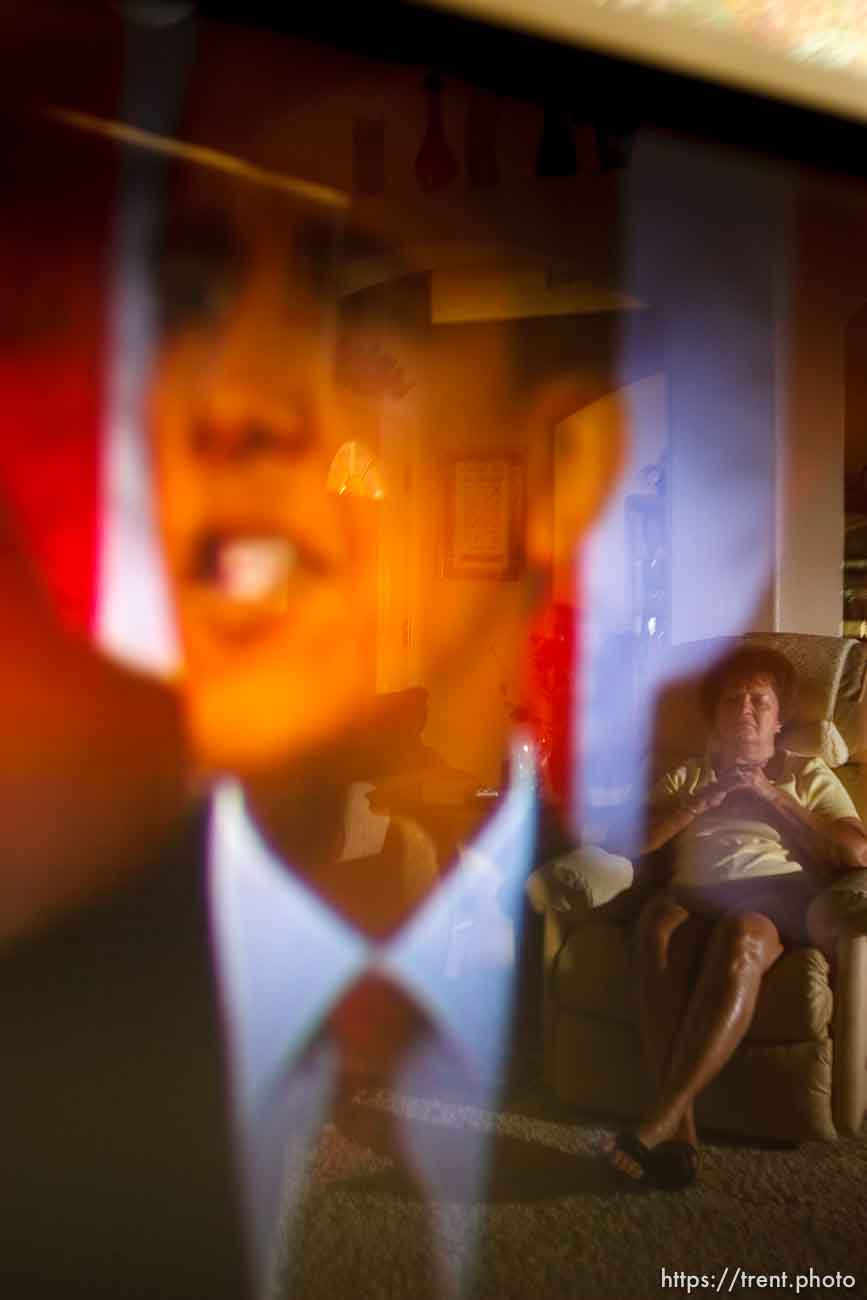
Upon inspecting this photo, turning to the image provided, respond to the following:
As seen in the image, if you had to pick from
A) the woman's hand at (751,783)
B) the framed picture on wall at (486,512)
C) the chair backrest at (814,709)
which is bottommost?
the woman's hand at (751,783)

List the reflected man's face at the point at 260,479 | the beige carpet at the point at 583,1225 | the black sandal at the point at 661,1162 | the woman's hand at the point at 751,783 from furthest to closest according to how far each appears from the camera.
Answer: the reflected man's face at the point at 260,479
the woman's hand at the point at 751,783
the black sandal at the point at 661,1162
the beige carpet at the point at 583,1225

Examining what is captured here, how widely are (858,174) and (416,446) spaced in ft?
9.86

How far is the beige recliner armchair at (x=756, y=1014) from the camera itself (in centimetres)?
209

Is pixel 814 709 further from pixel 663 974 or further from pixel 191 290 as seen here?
pixel 191 290

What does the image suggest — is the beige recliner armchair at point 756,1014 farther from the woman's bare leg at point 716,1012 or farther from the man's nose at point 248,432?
the man's nose at point 248,432

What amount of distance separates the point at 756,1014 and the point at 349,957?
3.24 ft

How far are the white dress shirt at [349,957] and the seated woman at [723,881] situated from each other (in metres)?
0.35

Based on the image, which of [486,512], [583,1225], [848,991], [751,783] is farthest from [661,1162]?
[486,512]

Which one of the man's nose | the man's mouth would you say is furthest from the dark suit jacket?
the man's nose

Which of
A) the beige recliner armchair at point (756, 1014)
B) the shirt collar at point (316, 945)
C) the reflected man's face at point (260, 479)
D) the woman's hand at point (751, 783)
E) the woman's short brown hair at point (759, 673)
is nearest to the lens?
the beige recliner armchair at point (756, 1014)

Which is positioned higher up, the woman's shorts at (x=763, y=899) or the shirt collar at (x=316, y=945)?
the woman's shorts at (x=763, y=899)

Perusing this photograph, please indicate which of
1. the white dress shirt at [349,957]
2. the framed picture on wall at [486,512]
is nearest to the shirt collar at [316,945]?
the white dress shirt at [349,957]

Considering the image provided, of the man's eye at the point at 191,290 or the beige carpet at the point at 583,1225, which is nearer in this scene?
the beige carpet at the point at 583,1225

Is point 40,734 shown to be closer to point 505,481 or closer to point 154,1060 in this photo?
point 154,1060
